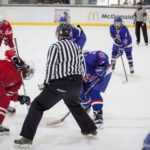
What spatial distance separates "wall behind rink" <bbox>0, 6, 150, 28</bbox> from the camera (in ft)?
35.4

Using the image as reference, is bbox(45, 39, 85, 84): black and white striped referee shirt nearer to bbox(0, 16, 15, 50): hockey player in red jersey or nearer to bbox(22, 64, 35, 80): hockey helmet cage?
bbox(22, 64, 35, 80): hockey helmet cage

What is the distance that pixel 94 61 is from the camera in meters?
3.57

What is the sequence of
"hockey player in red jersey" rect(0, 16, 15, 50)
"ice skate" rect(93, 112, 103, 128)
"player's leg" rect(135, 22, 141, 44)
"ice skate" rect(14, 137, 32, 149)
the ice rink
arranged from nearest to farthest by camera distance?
"ice skate" rect(14, 137, 32, 149) < the ice rink < "ice skate" rect(93, 112, 103, 128) < "hockey player in red jersey" rect(0, 16, 15, 50) < "player's leg" rect(135, 22, 141, 44)

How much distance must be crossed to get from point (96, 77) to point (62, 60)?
0.66m

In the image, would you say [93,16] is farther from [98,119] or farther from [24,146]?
[24,146]

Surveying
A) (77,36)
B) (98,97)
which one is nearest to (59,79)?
(98,97)

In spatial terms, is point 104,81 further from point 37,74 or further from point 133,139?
point 37,74

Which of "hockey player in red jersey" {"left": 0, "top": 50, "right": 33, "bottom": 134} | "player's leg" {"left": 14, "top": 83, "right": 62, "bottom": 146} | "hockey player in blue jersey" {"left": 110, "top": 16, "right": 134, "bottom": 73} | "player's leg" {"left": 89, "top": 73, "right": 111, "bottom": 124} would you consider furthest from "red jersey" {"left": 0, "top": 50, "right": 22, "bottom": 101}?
"hockey player in blue jersey" {"left": 110, "top": 16, "right": 134, "bottom": 73}

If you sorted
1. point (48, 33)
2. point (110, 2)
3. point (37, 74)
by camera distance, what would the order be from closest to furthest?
point (37, 74) < point (48, 33) < point (110, 2)

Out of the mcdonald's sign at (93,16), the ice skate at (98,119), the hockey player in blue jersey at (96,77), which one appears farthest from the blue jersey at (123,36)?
the mcdonald's sign at (93,16)

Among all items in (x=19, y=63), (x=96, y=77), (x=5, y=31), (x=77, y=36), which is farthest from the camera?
(x=5, y=31)

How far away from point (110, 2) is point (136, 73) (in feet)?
17.9

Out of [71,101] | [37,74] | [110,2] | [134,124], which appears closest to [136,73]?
[37,74]

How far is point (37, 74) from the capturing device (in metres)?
5.91
